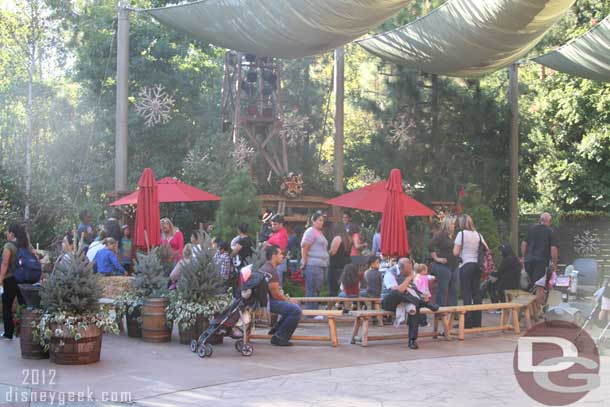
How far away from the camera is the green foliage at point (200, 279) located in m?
9.20

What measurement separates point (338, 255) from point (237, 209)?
11.4 ft

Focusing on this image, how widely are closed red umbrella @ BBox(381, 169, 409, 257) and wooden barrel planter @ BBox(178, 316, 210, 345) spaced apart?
3053 millimetres

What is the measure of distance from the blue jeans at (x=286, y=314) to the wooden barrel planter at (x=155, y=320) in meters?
1.30

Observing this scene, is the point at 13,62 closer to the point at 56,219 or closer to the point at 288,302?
the point at 56,219

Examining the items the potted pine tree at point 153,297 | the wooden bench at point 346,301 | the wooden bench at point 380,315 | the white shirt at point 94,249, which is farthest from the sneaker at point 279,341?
the white shirt at point 94,249

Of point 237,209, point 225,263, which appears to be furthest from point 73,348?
point 237,209

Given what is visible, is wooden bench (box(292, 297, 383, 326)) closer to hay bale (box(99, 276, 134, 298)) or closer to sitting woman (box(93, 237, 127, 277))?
hay bale (box(99, 276, 134, 298))

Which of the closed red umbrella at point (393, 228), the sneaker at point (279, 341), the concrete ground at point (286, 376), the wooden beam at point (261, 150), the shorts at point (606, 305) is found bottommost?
the concrete ground at point (286, 376)

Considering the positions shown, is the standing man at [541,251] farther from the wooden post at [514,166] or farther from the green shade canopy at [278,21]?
the wooden post at [514,166]

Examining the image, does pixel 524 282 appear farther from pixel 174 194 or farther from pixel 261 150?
pixel 261 150

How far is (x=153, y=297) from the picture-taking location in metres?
9.67

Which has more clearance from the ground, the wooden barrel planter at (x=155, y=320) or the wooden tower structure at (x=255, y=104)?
the wooden tower structure at (x=255, y=104)

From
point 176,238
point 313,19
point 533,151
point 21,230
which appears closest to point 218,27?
point 313,19

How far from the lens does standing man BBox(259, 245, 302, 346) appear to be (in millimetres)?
9220
